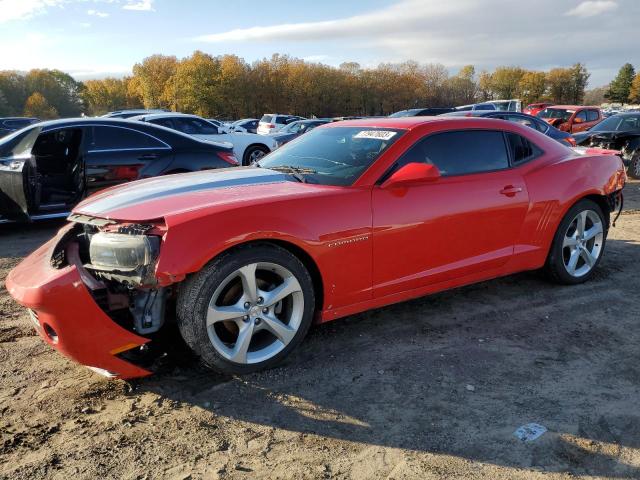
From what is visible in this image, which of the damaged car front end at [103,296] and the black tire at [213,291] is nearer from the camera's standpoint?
the damaged car front end at [103,296]

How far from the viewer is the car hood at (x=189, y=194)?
9.84ft

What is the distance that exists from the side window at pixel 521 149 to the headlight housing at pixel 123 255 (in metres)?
3.04

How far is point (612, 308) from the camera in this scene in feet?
13.8

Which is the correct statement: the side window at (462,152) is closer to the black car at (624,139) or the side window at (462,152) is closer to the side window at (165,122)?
the black car at (624,139)

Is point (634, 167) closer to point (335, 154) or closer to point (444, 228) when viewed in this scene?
point (444, 228)

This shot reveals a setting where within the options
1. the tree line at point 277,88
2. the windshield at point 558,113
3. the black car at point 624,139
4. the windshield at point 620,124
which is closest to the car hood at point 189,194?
the black car at point 624,139

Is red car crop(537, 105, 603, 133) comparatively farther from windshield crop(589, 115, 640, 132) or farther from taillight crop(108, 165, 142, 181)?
taillight crop(108, 165, 142, 181)

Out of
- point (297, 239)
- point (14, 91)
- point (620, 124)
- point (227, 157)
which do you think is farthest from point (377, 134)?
point (14, 91)

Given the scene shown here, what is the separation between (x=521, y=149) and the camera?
171 inches

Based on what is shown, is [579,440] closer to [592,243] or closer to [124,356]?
[124,356]

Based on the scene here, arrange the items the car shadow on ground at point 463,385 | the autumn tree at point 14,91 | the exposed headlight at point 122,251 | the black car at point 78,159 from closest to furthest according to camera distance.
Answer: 1. the car shadow on ground at point 463,385
2. the exposed headlight at point 122,251
3. the black car at point 78,159
4. the autumn tree at point 14,91

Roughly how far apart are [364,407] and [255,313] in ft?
2.75

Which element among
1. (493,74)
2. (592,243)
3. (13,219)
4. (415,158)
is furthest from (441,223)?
(493,74)

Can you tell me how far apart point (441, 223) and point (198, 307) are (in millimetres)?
1823
